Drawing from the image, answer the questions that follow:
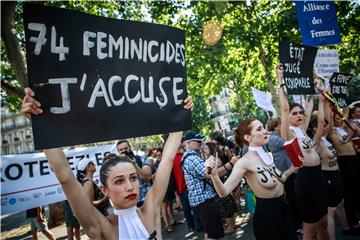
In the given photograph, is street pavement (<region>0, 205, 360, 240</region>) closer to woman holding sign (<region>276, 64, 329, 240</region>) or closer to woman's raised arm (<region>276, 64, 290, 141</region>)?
woman holding sign (<region>276, 64, 329, 240</region>)

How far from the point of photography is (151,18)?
11859mm

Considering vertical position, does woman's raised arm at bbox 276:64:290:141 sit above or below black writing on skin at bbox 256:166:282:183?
above

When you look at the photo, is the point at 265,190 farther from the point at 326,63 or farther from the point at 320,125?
the point at 326,63

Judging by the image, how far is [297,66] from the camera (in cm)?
500

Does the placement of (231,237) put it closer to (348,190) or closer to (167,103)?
(348,190)

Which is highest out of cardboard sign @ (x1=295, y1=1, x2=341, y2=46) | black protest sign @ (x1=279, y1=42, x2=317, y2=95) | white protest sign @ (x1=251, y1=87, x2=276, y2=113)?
cardboard sign @ (x1=295, y1=1, x2=341, y2=46)

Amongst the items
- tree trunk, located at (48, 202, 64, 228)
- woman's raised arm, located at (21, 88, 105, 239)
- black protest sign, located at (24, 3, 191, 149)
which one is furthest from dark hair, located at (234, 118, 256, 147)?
tree trunk, located at (48, 202, 64, 228)

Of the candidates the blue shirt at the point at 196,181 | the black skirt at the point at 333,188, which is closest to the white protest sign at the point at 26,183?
the blue shirt at the point at 196,181

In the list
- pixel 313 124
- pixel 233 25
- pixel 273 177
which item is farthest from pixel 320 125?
pixel 233 25

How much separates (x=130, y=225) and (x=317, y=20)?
18.8 feet

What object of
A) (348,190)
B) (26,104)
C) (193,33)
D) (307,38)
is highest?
(193,33)

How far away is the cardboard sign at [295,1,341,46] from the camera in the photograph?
20.5 feet

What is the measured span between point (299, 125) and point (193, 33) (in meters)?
7.15

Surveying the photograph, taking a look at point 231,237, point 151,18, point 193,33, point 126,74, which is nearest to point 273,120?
point 231,237
